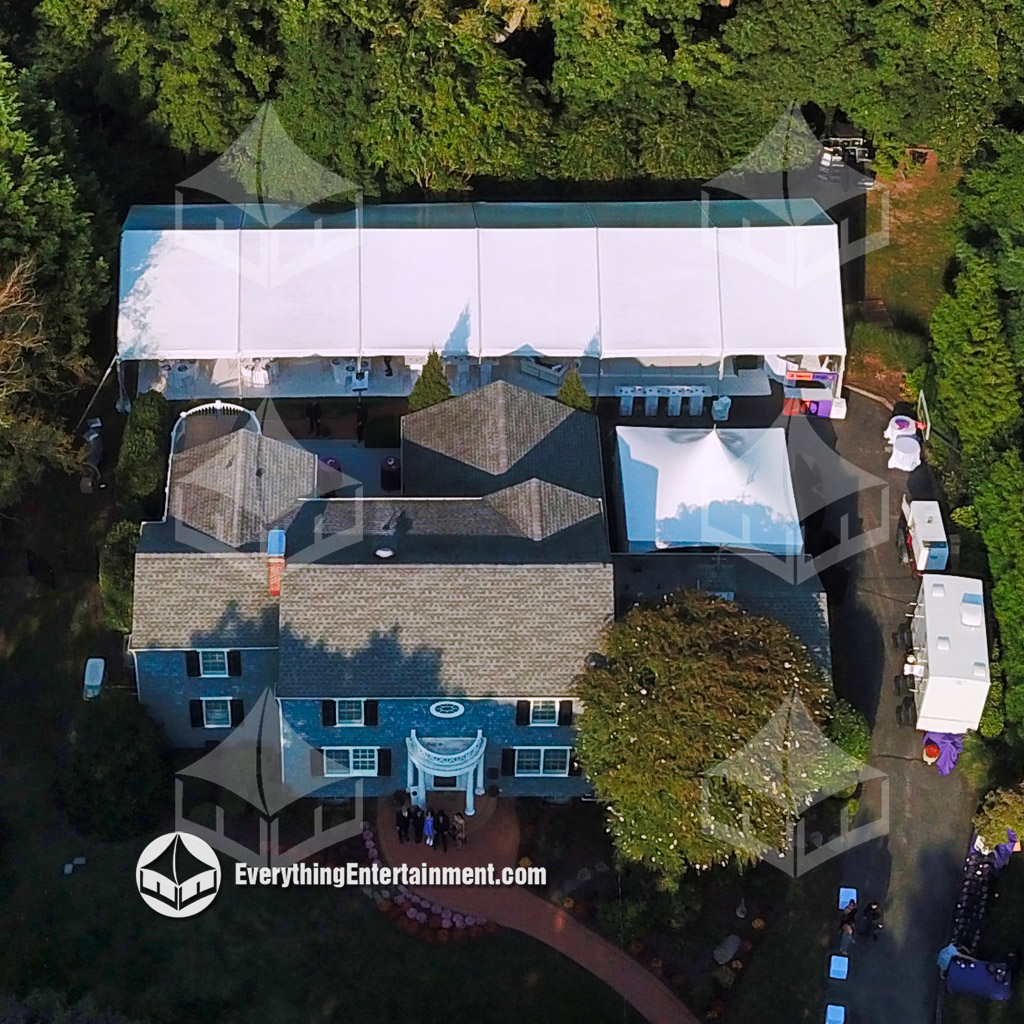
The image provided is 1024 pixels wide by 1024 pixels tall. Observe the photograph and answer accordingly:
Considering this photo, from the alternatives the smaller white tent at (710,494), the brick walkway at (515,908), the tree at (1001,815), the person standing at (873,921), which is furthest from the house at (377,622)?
the tree at (1001,815)

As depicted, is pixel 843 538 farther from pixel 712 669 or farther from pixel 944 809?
pixel 712 669

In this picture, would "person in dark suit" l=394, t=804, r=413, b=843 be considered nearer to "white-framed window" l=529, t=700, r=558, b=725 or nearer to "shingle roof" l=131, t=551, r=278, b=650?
"white-framed window" l=529, t=700, r=558, b=725

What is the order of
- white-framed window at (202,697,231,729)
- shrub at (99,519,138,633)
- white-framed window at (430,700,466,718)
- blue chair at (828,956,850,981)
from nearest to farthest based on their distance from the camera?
blue chair at (828,956,850,981), white-framed window at (430,700,466,718), white-framed window at (202,697,231,729), shrub at (99,519,138,633)

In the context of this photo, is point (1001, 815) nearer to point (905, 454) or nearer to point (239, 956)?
point (905, 454)

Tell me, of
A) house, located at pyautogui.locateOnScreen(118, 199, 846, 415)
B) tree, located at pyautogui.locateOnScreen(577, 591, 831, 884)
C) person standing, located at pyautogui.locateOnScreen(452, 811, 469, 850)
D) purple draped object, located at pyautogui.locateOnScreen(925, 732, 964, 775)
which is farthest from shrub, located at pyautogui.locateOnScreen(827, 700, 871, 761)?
house, located at pyautogui.locateOnScreen(118, 199, 846, 415)

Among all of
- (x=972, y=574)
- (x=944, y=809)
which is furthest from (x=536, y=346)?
(x=944, y=809)
